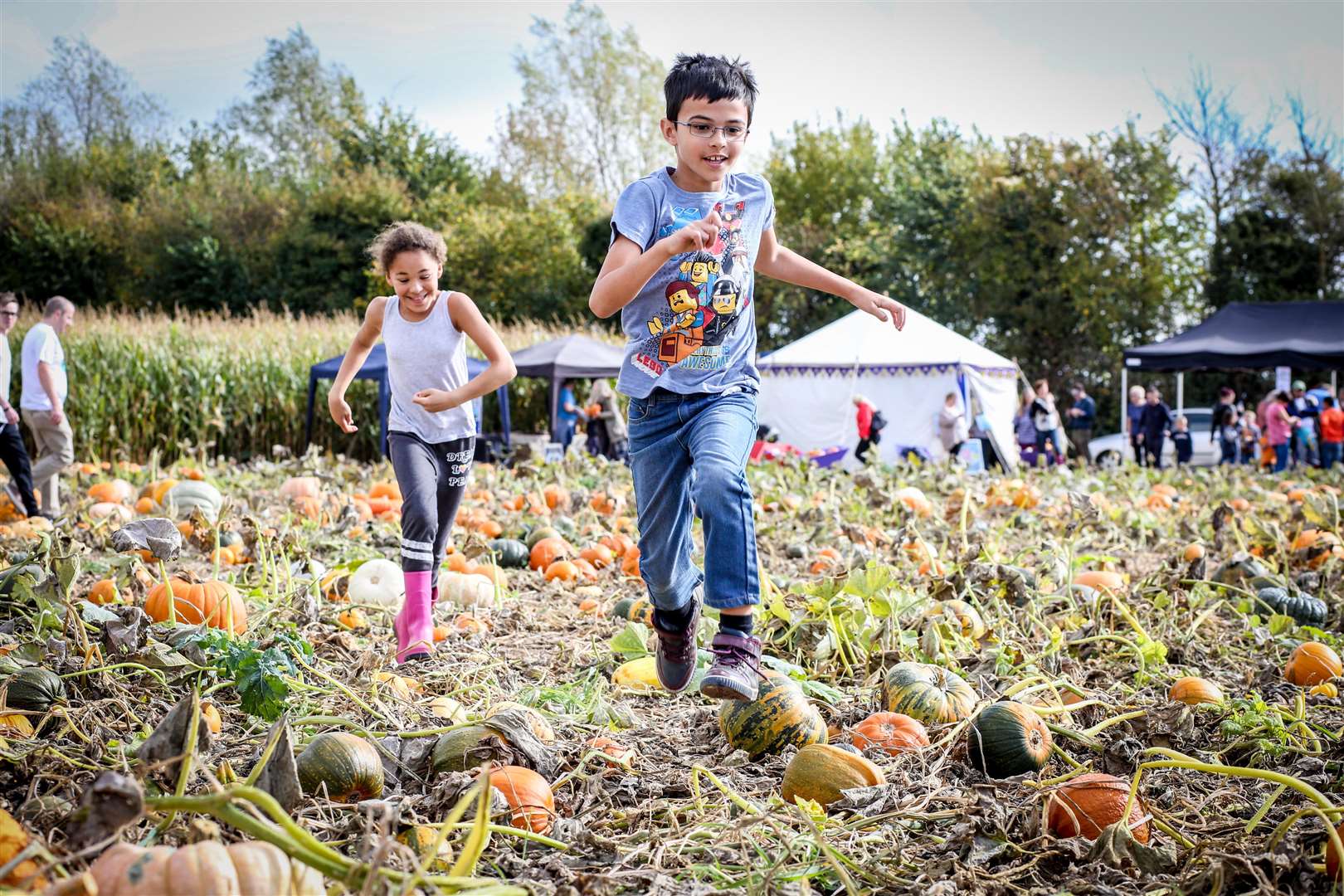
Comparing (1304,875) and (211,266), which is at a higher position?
(211,266)

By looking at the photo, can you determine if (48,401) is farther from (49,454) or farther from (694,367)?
(694,367)

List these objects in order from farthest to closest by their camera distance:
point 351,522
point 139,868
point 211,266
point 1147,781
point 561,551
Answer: point 211,266 → point 351,522 → point 561,551 → point 1147,781 → point 139,868

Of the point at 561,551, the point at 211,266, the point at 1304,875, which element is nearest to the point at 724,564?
the point at 1304,875

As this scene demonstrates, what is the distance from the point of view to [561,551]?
5.78 m

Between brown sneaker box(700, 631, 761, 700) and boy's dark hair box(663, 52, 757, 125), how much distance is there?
56.1 inches

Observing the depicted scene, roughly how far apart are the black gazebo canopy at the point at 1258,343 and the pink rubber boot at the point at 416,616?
1677 centimetres

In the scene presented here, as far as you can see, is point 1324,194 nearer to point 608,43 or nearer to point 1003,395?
point 1003,395

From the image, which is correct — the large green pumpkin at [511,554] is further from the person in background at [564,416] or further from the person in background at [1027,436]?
the person in background at [1027,436]

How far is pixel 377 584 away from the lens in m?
4.62

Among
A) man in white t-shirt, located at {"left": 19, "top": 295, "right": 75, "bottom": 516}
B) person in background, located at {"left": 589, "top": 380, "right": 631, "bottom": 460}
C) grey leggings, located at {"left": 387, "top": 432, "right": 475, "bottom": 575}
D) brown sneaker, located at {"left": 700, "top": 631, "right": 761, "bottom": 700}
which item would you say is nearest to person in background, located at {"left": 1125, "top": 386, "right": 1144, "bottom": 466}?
person in background, located at {"left": 589, "top": 380, "right": 631, "bottom": 460}

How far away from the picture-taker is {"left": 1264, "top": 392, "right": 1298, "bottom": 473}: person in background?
1522 centimetres

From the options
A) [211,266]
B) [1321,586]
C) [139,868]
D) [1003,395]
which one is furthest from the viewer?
[211,266]

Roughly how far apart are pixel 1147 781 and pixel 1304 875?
0.61m

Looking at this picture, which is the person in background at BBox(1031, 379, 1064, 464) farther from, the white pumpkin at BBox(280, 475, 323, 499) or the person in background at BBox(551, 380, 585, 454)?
the white pumpkin at BBox(280, 475, 323, 499)
